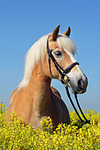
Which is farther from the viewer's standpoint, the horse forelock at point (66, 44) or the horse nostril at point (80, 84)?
the horse forelock at point (66, 44)

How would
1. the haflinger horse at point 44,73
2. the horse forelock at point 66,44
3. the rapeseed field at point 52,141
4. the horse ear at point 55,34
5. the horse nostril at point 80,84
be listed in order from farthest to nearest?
1. the horse ear at point 55,34
2. the horse forelock at point 66,44
3. the haflinger horse at point 44,73
4. the horse nostril at point 80,84
5. the rapeseed field at point 52,141

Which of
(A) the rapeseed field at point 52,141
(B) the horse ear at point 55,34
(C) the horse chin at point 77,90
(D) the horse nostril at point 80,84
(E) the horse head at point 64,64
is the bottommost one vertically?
(A) the rapeseed field at point 52,141

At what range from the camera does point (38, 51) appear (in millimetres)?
4934

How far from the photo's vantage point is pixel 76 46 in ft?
16.6

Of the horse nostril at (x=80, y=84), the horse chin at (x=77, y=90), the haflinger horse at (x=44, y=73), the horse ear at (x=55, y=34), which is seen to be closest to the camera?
the horse nostril at (x=80, y=84)

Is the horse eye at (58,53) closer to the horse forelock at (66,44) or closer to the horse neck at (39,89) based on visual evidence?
the horse forelock at (66,44)

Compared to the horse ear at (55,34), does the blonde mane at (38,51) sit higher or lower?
lower

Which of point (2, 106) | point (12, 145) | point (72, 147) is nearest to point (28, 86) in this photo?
point (12, 145)

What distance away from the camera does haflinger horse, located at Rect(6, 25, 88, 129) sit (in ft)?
15.4

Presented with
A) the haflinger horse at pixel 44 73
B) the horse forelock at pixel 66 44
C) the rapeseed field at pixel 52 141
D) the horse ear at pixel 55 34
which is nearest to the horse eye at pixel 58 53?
the haflinger horse at pixel 44 73

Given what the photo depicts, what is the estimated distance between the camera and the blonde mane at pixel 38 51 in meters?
4.86

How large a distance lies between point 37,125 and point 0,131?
3.02ft

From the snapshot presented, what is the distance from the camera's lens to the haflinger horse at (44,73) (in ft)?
15.4

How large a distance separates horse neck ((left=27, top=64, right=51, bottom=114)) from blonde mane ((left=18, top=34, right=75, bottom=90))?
0.14 m
